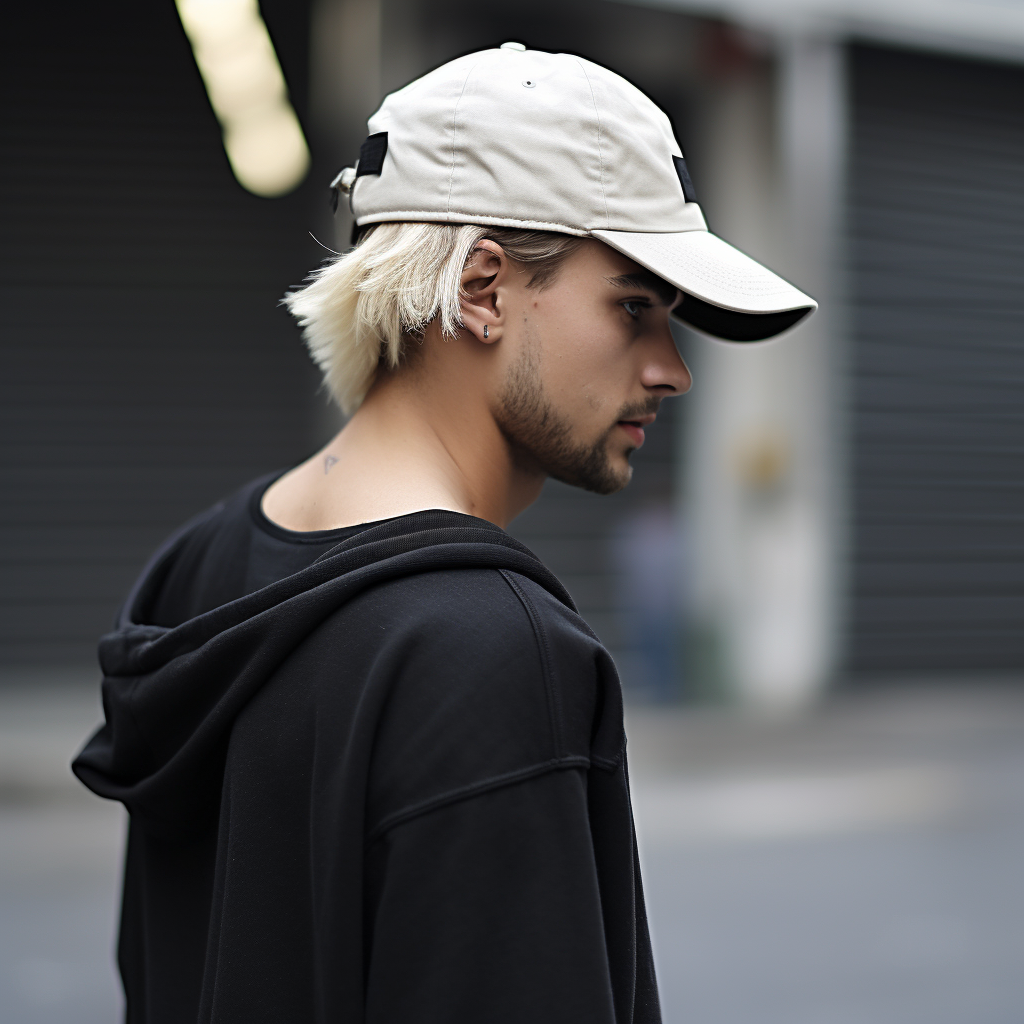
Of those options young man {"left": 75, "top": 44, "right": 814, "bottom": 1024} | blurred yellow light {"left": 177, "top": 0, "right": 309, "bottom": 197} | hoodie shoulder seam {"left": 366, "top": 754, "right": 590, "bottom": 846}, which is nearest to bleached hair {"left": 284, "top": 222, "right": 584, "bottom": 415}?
young man {"left": 75, "top": 44, "right": 814, "bottom": 1024}

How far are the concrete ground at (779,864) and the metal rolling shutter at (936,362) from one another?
1032 mm

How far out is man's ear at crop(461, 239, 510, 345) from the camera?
1317 millimetres

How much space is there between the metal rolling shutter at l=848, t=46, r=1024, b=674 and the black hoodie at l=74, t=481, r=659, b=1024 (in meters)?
8.50

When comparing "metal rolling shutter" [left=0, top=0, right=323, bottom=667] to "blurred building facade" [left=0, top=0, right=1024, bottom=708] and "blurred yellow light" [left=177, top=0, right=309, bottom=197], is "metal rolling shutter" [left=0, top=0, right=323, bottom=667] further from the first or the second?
"blurred yellow light" [left=177, top=0, right=309, bottom=197]

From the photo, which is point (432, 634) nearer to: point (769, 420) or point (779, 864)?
point (779, 864)

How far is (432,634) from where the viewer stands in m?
1.06

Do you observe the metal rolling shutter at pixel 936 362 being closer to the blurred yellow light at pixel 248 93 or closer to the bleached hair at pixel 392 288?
the blurred yellow light at pixel 248 93

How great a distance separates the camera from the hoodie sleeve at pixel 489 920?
98 centimetres

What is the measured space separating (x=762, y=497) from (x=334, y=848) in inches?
316

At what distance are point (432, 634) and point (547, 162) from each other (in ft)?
1.94

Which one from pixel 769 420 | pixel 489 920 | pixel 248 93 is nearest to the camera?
pixel 489 920

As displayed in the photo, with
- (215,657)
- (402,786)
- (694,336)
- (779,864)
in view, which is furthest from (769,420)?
(402,786)

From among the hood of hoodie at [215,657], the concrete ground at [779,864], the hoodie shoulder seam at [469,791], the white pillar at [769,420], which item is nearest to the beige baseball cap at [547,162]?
the hood of hoodie at [215,657]

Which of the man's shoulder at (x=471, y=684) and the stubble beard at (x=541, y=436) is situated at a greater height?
the stubble beard at (x=541, y=436)
